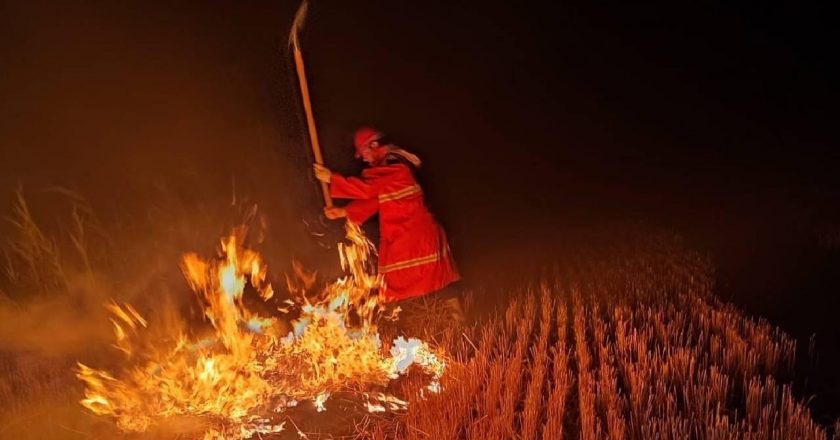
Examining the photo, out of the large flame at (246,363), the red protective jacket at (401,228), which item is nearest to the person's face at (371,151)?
the red protective jacket at (401,228)

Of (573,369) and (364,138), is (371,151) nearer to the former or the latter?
(364,138)

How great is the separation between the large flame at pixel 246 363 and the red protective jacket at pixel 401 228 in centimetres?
24

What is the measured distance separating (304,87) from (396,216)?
3.64 feet

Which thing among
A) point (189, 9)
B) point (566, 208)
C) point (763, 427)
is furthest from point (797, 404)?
point (189, 9)

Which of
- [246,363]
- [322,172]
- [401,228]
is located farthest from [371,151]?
[246,363]

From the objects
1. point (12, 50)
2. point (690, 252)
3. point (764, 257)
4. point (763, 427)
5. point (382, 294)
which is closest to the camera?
point (763, 427)

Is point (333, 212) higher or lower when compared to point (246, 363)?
higher

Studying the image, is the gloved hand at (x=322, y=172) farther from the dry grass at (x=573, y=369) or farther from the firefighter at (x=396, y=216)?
the dry grass at (x=573, y=369)

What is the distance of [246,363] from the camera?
14.1 feet

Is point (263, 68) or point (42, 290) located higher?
point (263, 68)

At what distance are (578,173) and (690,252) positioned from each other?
1.40 m

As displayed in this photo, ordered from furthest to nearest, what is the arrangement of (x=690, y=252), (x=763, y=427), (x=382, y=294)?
(x=690, y=252)
(x=382, y=294)
(x=763, y=427)

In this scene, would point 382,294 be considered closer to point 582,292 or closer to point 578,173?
point 582,292

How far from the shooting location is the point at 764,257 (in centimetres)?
619
